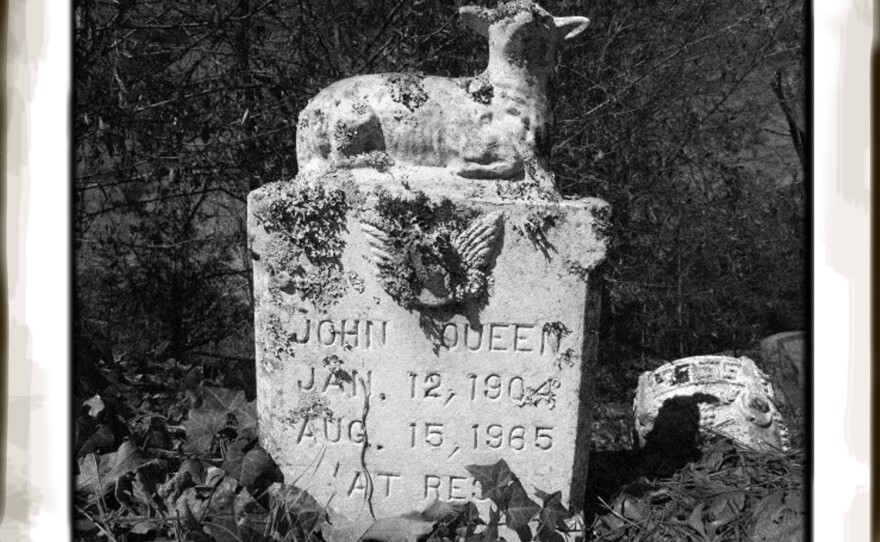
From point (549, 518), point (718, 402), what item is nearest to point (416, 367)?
point (549, 518)

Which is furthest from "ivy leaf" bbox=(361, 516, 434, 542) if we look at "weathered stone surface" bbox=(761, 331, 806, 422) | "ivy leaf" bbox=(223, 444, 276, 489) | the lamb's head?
"weathered stone surface" bbox=(761, 331, 806, 422)

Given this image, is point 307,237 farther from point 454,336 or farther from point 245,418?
point 245,418

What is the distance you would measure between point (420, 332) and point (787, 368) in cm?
333

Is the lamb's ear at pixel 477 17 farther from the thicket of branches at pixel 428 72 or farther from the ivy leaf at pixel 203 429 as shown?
the thicket of branches at pixel 428 72

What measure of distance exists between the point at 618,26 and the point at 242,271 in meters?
3.13

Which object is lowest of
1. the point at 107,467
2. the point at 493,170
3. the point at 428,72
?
the point at 107,467

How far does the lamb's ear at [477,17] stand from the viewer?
324cm

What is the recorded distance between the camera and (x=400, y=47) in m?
6.04

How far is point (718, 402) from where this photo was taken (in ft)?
13.7

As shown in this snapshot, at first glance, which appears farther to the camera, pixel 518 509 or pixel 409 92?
pixel 409 92

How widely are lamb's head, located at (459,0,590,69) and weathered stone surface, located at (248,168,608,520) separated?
496 millimetres

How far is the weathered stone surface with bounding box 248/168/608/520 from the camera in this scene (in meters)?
3.01

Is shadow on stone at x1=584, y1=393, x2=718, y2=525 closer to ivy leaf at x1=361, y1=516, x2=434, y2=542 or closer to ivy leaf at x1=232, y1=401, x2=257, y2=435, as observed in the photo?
ivy leaf at x1=361, y1=516, x2=434, y2=542
